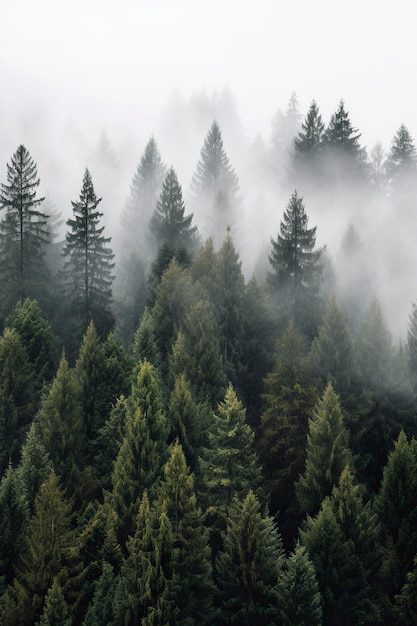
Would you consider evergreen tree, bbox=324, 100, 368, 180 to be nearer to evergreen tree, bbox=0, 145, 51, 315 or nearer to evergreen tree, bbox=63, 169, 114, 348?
evergreen tree, bbox=63, 169, 114, 348

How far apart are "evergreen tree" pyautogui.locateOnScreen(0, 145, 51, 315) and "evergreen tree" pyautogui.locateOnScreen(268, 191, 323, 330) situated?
2296 cm

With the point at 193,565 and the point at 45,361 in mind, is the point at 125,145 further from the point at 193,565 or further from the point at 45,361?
the point at 193,565

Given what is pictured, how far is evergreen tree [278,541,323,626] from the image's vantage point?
98.2ft

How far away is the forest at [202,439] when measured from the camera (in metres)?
30.5

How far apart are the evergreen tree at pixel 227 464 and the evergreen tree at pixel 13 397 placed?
14593 millimetres

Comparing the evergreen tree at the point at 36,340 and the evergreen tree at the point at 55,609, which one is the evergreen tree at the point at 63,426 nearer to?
the evergreen tree at the point at 36,340

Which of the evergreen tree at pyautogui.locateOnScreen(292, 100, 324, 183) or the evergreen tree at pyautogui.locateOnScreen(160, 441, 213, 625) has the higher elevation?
the evergreen tree at pyautogui.locateOnScreen(292, 100, 324, 183)

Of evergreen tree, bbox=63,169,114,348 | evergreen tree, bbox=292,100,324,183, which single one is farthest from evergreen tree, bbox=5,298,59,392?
evergreen tree, bbox=292,100,324,183

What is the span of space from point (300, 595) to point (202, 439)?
11.9 meters

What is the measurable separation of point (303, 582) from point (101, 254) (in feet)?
128

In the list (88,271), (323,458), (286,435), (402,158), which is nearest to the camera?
(323,458)

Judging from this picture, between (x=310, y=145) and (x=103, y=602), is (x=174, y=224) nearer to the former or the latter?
(x=310, y=145)

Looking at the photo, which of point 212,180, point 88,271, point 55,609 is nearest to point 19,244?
point 88,271

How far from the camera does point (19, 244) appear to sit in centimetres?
5666
